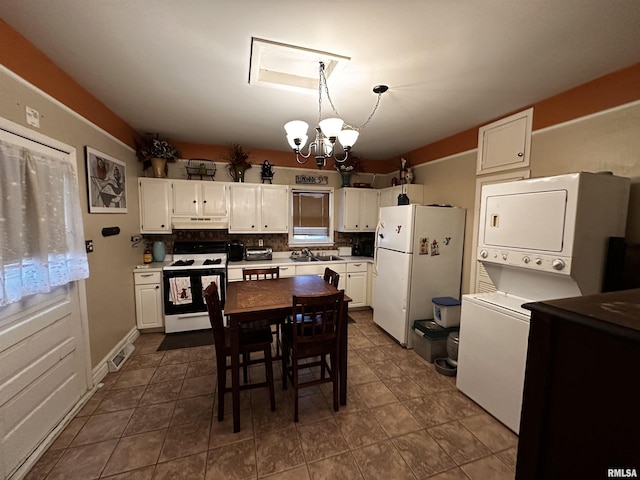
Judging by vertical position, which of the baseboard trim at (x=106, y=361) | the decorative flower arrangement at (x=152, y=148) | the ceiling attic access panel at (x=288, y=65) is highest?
the ceiling attic access panel at (x=288, y=65)

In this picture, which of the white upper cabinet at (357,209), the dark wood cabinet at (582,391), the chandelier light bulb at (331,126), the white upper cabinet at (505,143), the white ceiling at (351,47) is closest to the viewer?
the dark wood cabinet at (582,391)

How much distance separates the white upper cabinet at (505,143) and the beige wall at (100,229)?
387 centimetres

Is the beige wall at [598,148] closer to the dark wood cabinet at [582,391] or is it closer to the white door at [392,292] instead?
the white door at [392,292]

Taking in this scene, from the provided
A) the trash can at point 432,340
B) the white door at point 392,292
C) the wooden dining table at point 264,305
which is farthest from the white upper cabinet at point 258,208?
the trash can at point 432,340

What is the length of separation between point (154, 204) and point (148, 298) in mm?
1252

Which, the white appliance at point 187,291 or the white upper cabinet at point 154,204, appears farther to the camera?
the white upper cabinet at point 154,204

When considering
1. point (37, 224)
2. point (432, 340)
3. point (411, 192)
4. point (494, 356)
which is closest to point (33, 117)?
point (37, 224)

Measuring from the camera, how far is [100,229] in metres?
2.45

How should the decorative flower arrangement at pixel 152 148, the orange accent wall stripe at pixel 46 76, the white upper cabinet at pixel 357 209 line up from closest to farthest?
the orange accent wall stripe at pixel 46 76 < the decorative flower arrangement at pixel 152 148 < the white upper cabinet at pixel 357 209

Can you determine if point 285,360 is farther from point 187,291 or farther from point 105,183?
point 105,183

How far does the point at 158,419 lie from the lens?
1943 millimetres

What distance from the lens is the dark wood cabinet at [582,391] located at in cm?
57

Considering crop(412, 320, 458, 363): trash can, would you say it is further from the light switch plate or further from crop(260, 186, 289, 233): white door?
the light switch plate

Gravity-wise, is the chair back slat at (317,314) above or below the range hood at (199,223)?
below
